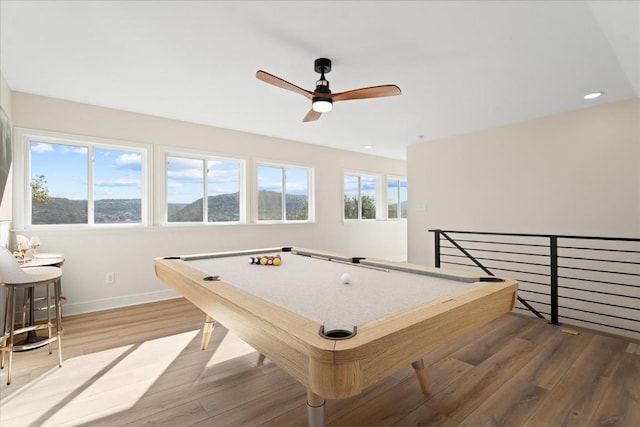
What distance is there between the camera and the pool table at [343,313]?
85 cm

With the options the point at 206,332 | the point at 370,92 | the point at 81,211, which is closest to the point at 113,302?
the point at 81,211

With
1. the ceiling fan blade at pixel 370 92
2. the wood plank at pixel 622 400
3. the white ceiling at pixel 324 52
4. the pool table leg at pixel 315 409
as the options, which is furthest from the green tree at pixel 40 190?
the wood plank at pixel 622 400

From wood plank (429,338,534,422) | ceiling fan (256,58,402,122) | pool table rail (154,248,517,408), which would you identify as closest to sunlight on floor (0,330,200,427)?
pool table rail (154,248,517,408)

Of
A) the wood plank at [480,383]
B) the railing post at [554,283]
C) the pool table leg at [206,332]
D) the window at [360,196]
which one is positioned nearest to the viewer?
the wood plank at [480,383]

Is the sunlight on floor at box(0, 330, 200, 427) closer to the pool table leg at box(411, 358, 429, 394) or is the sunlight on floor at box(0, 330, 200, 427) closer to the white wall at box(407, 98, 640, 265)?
the pool table leg at box(411, 358, 429, 394)

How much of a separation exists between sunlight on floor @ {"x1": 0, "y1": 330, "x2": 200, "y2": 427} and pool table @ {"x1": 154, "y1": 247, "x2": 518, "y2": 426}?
2.26ft

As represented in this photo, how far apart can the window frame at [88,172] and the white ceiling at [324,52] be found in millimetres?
432

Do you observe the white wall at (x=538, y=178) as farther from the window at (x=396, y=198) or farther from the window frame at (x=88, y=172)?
the window frame at (x=88, y=172)

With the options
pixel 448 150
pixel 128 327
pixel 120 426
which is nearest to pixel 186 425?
pixel 120 426

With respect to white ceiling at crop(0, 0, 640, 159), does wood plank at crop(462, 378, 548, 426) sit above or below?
below

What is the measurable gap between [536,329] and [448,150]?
9.83 feet

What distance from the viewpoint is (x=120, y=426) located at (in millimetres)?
1599

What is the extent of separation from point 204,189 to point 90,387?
2906 millimetres

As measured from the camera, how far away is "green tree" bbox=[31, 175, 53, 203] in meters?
3.30
